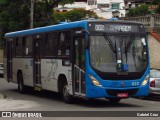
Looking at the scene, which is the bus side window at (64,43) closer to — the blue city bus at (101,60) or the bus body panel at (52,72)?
the blue city bus at (101,60)

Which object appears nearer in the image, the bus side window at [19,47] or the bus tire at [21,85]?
the bus side window at [19,47]

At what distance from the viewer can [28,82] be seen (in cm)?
2145

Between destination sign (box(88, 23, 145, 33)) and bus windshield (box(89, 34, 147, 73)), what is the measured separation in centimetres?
24

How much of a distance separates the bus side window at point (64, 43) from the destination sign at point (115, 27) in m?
1.45

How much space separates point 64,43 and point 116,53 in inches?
97.6

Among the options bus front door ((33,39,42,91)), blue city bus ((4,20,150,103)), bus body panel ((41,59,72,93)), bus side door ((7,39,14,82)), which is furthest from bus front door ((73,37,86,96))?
bus side door ((7,39,14,82))

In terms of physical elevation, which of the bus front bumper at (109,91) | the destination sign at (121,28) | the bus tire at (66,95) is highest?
the destination sign at (121,28)

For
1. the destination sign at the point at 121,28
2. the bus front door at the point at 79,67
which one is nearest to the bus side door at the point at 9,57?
the bus front door at the point at 79,67

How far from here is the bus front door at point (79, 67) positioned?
51.4ft

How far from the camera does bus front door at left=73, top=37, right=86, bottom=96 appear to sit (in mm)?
15664

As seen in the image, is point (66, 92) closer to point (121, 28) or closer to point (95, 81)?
point (95, 81)

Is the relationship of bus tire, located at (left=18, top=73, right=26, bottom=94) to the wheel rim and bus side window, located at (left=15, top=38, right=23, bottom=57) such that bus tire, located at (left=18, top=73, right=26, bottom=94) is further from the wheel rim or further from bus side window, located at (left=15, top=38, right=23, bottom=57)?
the wheel rim

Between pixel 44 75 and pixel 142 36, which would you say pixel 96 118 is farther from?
pixel 44 75

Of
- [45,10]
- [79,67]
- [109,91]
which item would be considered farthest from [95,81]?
[45,10]
